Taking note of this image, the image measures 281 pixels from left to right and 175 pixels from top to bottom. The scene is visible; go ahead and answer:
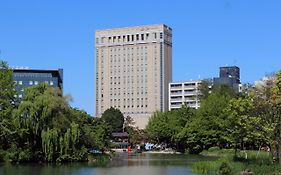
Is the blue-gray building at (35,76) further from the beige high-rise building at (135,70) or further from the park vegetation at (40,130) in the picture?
the park vegetation at (40,130)

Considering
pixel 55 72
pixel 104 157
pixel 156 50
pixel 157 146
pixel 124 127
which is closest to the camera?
pixel 104 157

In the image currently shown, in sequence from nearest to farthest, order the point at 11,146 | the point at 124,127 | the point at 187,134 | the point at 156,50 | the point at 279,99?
the point at 279,99
the point at 11,146
the point at 187,134
the point at 124,127
the point at 156,50

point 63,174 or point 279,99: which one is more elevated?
point 279,99

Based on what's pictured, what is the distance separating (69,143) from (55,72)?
358ft

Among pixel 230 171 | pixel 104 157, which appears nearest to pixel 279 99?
pixel 230 171

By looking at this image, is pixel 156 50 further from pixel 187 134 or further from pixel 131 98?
pixel 187 134

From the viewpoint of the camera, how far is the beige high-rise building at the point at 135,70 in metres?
170

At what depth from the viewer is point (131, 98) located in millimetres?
173000

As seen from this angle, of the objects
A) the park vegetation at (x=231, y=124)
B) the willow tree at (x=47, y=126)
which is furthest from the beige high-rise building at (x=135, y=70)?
the willow tree at (x=47, y=126)

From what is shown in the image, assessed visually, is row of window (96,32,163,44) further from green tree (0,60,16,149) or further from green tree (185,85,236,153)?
green tree (0,60,16,149)

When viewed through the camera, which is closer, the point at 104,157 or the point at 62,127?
the point at 62,127

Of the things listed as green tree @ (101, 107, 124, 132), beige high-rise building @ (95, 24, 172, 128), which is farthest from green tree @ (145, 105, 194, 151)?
beige high-rise building @ (95, 24, 172, 128)

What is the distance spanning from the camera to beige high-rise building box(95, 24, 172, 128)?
170500 mm

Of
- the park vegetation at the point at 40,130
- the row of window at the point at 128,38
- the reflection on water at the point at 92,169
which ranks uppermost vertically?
the row of window at the point at 128,38
